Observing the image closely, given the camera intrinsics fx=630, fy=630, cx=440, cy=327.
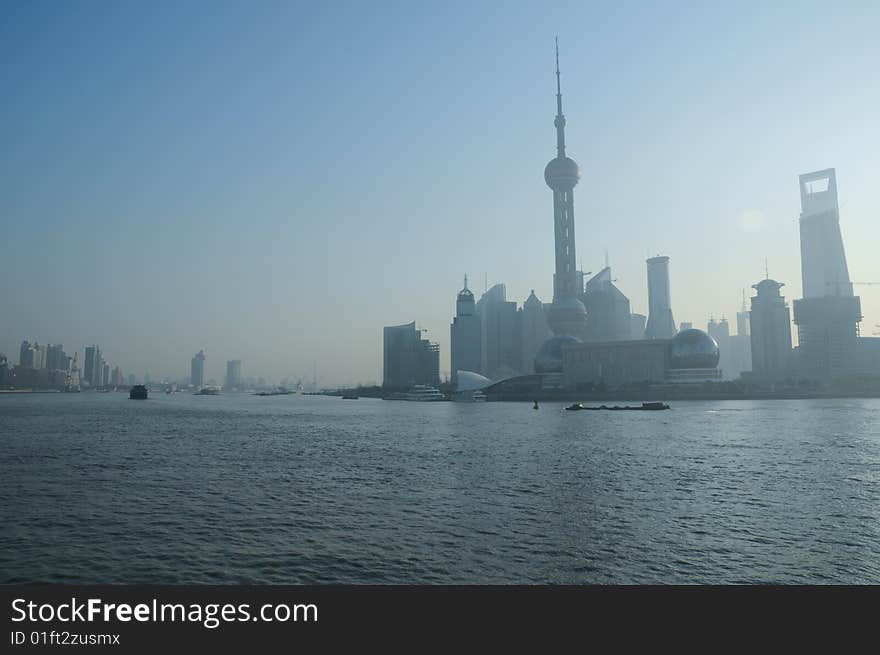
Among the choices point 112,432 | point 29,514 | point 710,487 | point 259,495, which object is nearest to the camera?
point 29,514

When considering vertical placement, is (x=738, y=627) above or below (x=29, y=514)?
above

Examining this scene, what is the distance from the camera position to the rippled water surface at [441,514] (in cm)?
2488

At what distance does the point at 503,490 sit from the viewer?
1668 inches

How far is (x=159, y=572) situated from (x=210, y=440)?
60623 mm

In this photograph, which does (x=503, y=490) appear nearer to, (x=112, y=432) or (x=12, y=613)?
(x=12, y=613)

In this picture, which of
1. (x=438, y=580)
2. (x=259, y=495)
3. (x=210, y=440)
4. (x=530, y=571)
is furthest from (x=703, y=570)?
(x=210, y=440)

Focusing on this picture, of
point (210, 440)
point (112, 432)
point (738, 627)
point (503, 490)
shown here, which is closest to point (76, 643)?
point (738, 627)

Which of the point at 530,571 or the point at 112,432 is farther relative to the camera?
the point at 112,432

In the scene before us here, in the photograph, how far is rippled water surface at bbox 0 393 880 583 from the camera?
2488 centimetres

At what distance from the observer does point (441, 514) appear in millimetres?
34656

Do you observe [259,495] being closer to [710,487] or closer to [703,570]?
[703,570]

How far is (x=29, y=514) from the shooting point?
34.7 m

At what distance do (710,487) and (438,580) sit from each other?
1097 inches

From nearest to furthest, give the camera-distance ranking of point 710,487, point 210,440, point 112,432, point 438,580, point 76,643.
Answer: point 76,643 → point 438,580 → point 710,487 → point 210,440 → point 112,432
